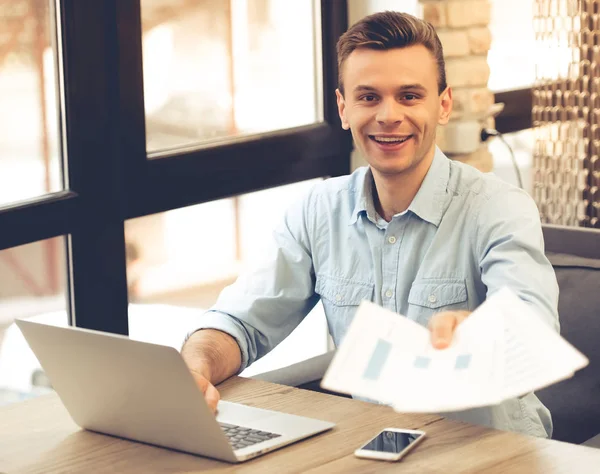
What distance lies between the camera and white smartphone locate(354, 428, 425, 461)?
144 centimetres

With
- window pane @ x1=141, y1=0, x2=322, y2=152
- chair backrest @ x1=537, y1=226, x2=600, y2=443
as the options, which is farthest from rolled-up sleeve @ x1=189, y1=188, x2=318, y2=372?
window pane @ x1=141, y1=0, x2=322, y2=152

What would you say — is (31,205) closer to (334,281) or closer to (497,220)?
(334,281)

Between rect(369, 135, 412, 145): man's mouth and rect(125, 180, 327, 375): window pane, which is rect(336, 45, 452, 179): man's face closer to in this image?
rect(369, 135, 412, 145): man's mouth

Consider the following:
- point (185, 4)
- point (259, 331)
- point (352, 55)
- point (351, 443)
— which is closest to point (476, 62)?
point (185, 4)

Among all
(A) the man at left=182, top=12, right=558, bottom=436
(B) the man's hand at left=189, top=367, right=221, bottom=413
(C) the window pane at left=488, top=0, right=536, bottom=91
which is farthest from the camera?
(C) the window pane at left=488, top=0, right=536, bottom=91

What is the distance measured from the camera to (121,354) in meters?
1.45

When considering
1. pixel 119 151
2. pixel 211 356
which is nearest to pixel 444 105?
pixel 211 356

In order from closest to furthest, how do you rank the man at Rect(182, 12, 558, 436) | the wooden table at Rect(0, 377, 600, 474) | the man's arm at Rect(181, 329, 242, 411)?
1. the wooden table at Rect(0, 377, 600, 474)
2. the man's arm at Rect(181, 329, 242, 411)
3. the man at Rect(182, 12, 558, 436)

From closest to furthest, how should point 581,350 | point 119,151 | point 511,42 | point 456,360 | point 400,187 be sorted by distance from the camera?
1. point 456,360
2. point 400,187
3. point 581,350
4. point 119,151
5. point 511,42

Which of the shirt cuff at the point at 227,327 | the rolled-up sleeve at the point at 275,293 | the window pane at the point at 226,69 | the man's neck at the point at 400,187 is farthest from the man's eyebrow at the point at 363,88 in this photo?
the window pane at the point at 226,69

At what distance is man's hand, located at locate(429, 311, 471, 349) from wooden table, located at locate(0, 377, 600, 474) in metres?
0.16

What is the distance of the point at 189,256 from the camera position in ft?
9.73

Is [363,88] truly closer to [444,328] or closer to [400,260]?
[400,260]

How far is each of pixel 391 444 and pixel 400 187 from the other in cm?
70
